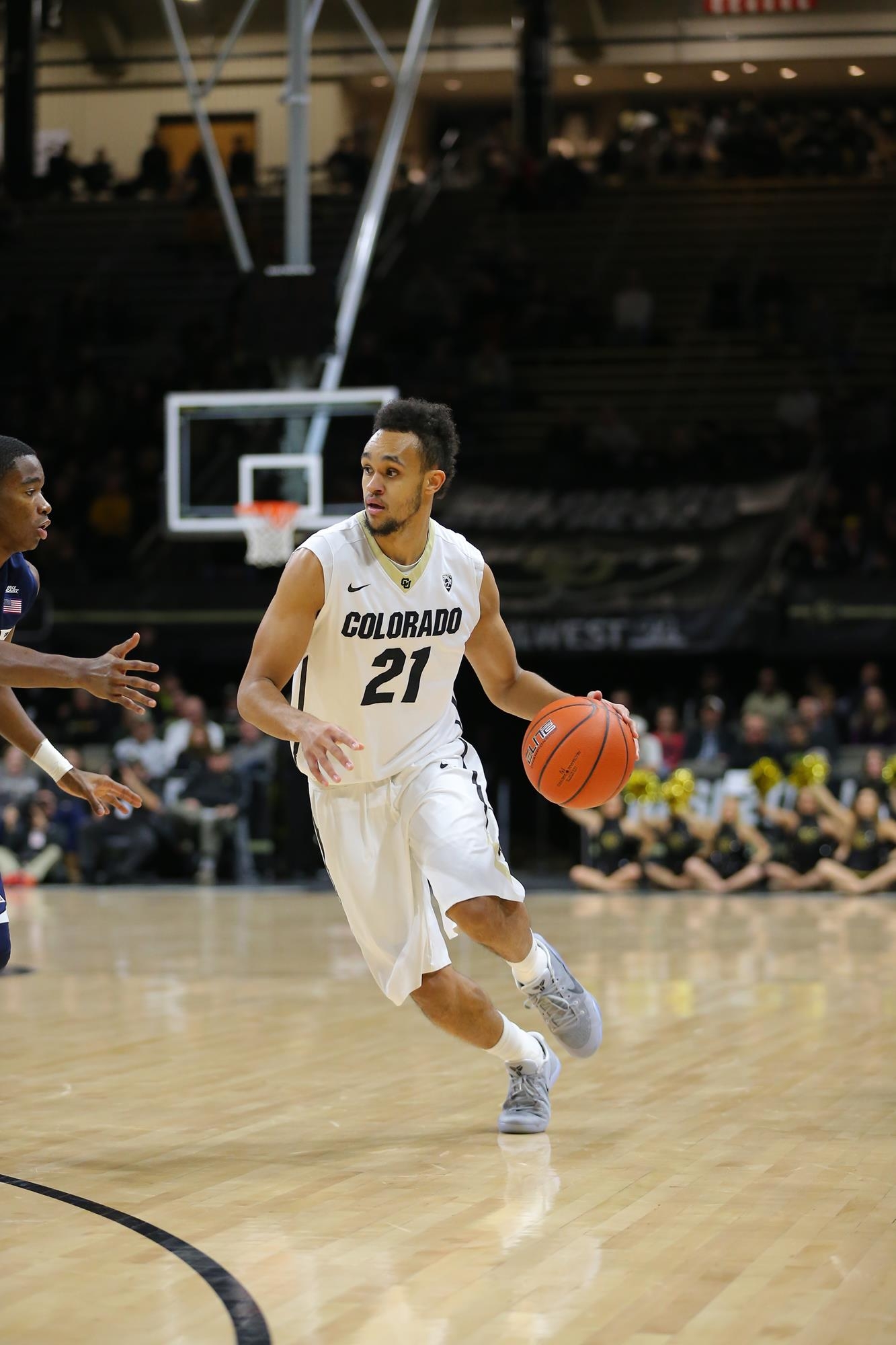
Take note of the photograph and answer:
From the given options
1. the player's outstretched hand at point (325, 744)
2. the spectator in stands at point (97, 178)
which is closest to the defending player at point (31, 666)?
the player's outstretched hand at point (325, 744)

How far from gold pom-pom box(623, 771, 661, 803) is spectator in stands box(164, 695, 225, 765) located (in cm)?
365

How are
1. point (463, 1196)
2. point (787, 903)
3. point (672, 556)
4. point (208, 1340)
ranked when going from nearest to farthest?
point (208, 1340), point (463, 1196), point (787, 903), point (672, 556)

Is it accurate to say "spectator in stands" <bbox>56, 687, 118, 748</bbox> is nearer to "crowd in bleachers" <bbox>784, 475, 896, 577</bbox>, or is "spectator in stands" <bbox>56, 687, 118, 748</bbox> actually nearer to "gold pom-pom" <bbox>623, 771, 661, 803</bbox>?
"gold pom-pom" <bbox>623, 771, 661, 803</bbox>

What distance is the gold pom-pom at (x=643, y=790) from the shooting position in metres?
15.0

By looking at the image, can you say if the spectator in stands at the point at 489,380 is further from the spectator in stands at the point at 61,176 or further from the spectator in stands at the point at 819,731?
the spectator in stands at the point at 61,176

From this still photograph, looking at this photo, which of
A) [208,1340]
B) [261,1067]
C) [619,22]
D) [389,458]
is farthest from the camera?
[619,22]

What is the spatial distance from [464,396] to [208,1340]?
56.7 ft

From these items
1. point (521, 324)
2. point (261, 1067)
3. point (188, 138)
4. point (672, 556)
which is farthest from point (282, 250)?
point (261, 1067)

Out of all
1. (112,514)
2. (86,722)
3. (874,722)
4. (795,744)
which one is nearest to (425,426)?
(795,744)

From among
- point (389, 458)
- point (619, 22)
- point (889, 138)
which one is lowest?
point (389, 458)

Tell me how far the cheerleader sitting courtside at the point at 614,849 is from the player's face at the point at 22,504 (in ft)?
34.7

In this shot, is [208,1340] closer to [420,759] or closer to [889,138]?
[420,759]

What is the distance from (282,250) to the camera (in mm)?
21750

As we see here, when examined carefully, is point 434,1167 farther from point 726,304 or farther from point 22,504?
point 726,304
